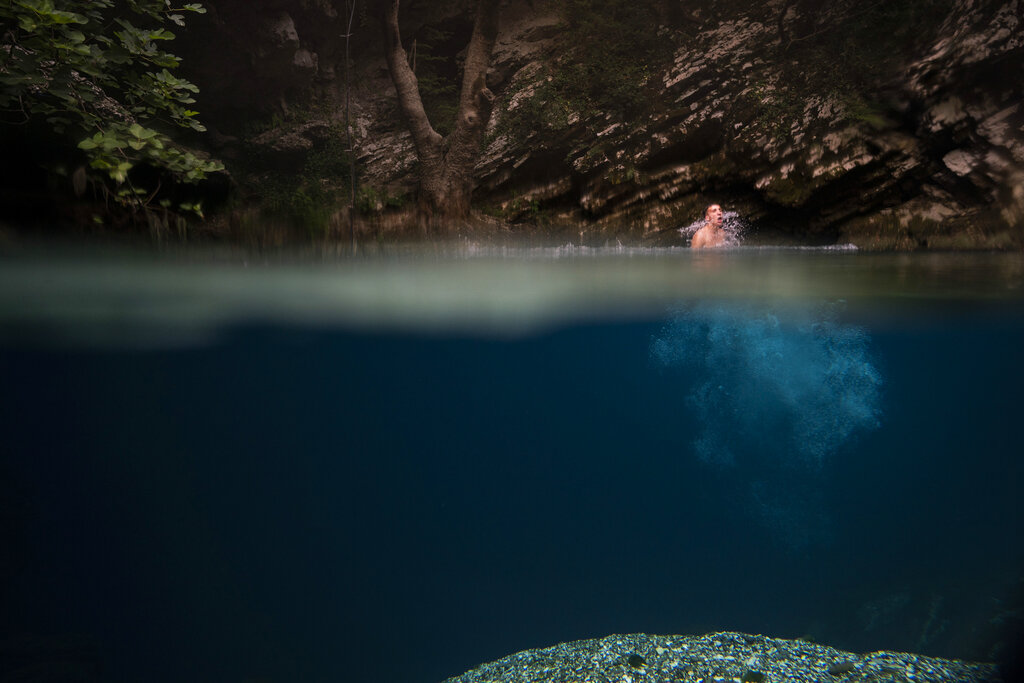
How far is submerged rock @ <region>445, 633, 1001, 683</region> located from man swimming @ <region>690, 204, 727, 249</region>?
4.79 metres

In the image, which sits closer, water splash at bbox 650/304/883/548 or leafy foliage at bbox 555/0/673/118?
leafy foliage at bbox 555/0/673/118

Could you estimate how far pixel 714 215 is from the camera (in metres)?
6.87

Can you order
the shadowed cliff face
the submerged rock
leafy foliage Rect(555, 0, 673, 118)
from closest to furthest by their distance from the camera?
the submerged rock
the shadowed cliff face
leafy foliage Rect(555, 0, 673, 118)

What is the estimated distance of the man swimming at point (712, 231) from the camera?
6.80 meters

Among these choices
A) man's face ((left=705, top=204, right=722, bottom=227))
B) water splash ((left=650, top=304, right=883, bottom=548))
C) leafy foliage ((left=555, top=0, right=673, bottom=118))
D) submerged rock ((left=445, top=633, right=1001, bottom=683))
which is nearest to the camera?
submerged rock ((left=445, top=633, right=1001, bottom=683))

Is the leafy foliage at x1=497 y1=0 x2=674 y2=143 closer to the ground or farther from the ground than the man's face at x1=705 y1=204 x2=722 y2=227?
farther from the ground

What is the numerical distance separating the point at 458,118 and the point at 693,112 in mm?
3122

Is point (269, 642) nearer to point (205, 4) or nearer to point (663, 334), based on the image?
point (663, 334)

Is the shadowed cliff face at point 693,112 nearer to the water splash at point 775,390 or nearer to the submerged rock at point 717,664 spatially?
the water splash at point 775,390

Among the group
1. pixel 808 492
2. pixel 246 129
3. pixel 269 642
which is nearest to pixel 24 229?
pixel 246 129

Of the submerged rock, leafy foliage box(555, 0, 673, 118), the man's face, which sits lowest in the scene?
the submerged rock

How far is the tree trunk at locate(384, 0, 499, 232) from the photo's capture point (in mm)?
6918

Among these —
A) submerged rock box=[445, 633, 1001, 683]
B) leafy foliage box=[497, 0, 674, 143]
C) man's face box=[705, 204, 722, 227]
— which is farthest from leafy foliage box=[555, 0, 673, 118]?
submerged rock box=[445, 633, 1001, 683]

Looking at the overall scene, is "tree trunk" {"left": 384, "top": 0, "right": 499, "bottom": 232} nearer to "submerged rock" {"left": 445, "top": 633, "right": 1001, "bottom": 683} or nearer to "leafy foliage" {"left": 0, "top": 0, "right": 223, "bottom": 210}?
"leafy foliage" {"left": 0, "top": 0, "right": 223, "bottom": 210}
